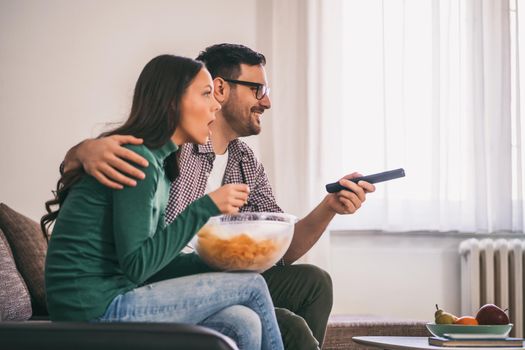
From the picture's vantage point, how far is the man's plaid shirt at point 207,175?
2291 mm

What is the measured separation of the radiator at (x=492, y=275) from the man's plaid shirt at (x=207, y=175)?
1782mm

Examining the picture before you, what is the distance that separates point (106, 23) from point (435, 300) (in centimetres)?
224

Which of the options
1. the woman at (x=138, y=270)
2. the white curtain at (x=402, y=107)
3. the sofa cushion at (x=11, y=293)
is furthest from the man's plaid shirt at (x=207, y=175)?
the white curtain at (x=402, y=107)

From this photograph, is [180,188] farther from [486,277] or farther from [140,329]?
[486,277]

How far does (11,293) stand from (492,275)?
8.56ft

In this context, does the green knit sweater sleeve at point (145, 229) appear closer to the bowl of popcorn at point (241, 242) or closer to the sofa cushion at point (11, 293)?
the bowl of popcorn at point (241, 242)

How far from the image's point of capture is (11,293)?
2.19 m

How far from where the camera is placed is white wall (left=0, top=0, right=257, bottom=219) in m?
3.78

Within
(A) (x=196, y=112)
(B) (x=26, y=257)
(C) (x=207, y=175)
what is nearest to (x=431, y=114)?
(C) (x=207, y=175)

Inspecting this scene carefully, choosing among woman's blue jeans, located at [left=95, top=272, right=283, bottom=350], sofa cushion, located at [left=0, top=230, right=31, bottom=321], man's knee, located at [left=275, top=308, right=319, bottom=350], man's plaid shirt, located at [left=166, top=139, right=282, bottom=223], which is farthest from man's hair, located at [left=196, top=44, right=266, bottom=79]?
woman's blue jeans, located at [left=95, top=272, right=283, bottom=350]

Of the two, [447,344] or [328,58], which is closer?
[447,344]

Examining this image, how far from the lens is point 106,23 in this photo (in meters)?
3.95

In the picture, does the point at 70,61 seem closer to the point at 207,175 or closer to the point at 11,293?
the point at 207,175

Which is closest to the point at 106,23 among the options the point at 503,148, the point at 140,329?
the point at 503,148
